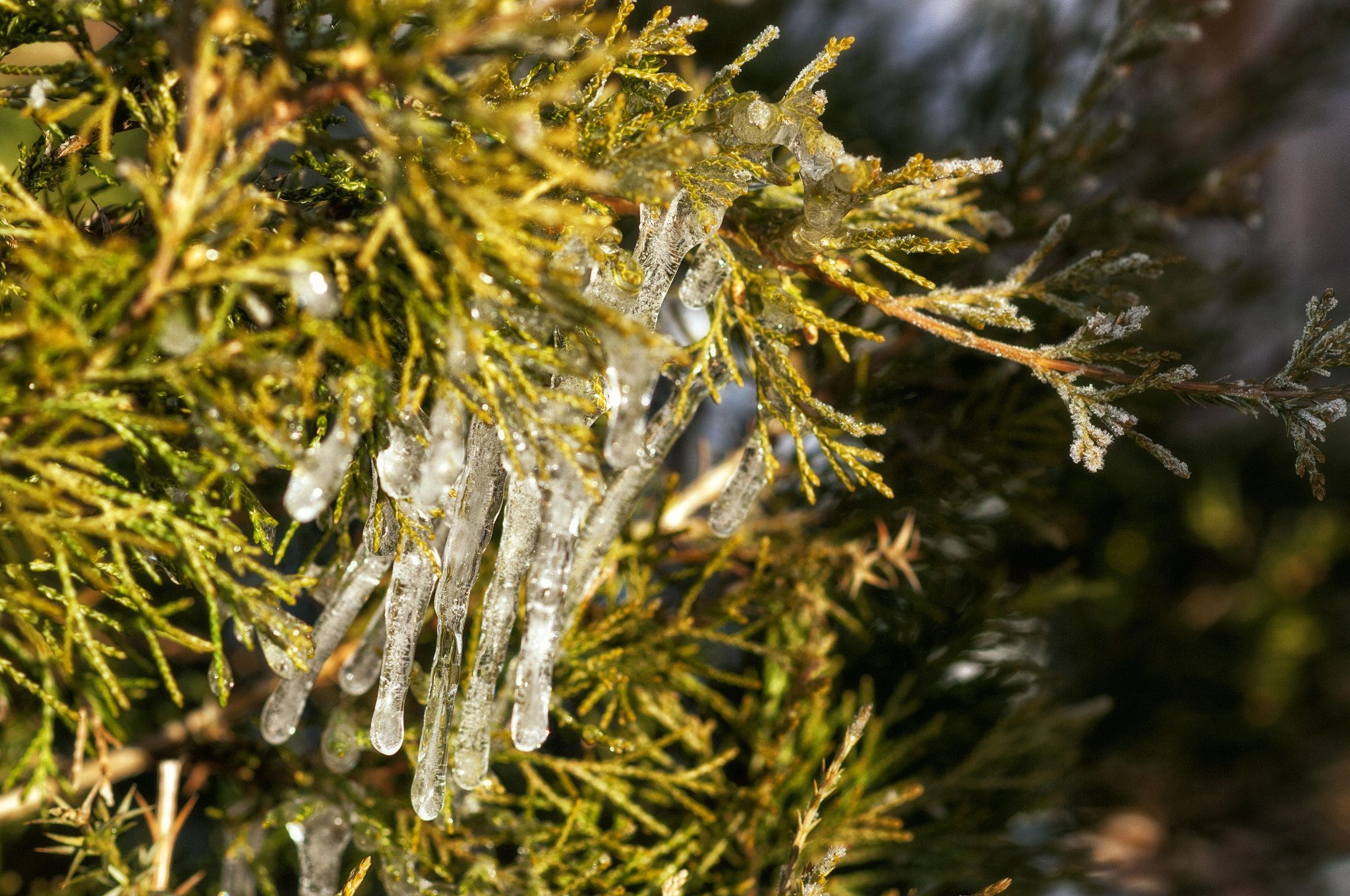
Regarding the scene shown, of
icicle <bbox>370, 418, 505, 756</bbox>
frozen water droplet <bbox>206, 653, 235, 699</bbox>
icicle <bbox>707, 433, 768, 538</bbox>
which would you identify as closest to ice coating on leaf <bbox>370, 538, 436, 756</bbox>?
icicle <bbox>370, 418, 505, 756</bbox>

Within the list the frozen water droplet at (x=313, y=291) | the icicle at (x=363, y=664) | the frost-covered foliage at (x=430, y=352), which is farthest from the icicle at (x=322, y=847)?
Result: the frozen water droplet at (x=313, y=291)

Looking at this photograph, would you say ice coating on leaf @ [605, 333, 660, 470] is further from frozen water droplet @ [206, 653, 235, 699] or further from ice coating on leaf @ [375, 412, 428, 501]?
frozen water droplet @ [206, 653, 235, 699]

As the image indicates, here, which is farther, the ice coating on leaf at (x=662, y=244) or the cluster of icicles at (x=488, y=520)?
the ice coating on leaf at (x=662, y=244)

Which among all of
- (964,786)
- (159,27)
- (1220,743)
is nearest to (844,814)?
(964,786)

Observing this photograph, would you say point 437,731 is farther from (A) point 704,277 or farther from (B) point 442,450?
(A) point 704,277

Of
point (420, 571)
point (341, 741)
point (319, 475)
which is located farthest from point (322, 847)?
point (319, 475)

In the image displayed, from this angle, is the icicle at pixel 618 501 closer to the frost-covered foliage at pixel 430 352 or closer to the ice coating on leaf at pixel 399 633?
the frost-covered foliage at pixel 430 352

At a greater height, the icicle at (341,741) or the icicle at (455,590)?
the icicle at (455,590)
